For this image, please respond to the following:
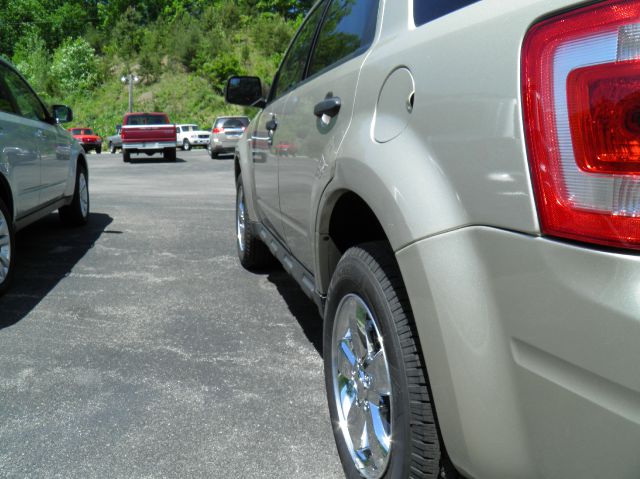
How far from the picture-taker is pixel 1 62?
5355 mm

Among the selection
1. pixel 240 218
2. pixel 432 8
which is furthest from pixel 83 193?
pixel 432 8

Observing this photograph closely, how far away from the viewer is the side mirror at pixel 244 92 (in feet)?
14.8

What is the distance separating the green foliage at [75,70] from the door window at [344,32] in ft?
194

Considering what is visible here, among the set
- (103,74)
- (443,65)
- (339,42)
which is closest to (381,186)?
(443,65)

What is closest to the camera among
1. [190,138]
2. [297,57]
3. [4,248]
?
[297,57]

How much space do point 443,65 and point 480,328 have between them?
A: 2.04 ft

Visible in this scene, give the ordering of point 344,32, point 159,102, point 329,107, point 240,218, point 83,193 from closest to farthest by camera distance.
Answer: point 329,107
point 344,32
point 240,218
point 83,193
point 159,102

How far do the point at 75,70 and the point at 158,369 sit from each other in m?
62.0

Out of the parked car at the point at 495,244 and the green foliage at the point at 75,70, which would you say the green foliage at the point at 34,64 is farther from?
the parked car at the point at 495,244

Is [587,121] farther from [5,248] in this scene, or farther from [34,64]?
[34,64]

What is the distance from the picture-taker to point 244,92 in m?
4.57

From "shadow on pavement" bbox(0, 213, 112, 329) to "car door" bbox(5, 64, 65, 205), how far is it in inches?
19.6

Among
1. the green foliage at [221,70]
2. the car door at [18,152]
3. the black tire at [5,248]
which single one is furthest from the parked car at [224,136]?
the green foliage at [221,70]

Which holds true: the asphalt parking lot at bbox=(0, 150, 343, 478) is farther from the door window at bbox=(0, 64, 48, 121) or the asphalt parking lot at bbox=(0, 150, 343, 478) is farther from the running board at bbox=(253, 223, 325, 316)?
the door window at bbox=(0, 64, 48, 121)
